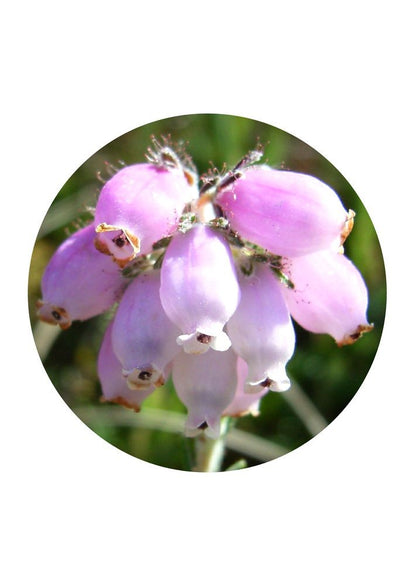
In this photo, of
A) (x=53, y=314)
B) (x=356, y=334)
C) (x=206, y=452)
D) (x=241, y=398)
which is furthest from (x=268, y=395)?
(x=53, y=314)

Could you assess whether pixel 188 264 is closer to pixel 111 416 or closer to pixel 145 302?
pixel 145 302

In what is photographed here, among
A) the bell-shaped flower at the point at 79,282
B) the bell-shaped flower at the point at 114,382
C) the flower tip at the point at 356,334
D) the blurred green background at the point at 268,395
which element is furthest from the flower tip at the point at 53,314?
the blurred green background at the point at 268,395

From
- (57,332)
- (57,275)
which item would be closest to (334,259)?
(57,275)

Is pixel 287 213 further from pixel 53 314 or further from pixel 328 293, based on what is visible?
pixel 53 314

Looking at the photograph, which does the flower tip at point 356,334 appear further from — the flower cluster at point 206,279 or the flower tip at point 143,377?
the flower tip at point 143,377

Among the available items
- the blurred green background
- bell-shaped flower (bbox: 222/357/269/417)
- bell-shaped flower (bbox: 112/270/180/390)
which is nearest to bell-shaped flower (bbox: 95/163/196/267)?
bell-shaped flower (bbox: 112/270/180/390)

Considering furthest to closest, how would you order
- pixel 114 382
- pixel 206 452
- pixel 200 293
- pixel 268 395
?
1. pixel 268 395
2. pixel 206 452
3. pixel 114 382
4. pixel 200 293

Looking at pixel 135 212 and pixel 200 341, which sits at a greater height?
pixel 135 212

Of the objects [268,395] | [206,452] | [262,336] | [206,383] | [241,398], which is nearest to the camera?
[262,336]
